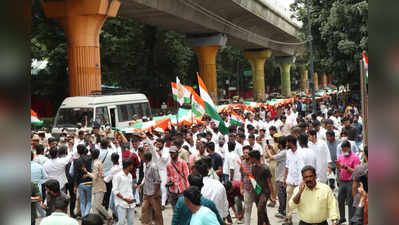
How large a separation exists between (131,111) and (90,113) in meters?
3.25

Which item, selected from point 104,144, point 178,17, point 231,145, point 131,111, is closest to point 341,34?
point 178,17

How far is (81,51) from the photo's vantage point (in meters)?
25.3

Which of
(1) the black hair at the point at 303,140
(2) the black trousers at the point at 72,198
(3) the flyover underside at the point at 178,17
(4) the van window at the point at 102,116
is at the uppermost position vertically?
(3) the flyover underside at the point at 178,17

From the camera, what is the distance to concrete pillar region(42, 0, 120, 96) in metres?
24.8

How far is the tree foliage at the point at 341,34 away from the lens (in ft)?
77.3

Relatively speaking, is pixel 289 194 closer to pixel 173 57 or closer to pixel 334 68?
pixel 334 68

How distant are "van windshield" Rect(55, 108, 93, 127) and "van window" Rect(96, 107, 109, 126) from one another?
317 mm

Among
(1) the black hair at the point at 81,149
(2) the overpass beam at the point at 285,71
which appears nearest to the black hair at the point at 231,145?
(1) the black hair at the point at 81,149

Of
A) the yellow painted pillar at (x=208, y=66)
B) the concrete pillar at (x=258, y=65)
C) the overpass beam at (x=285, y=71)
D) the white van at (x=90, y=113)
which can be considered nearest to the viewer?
the white van at (x=90, y=113)

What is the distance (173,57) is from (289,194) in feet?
123

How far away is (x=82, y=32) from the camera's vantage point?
25047 mm

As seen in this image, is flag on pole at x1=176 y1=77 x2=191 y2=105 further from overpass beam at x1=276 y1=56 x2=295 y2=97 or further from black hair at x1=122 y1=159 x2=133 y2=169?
overpass beam at x1=276 y1=56 x2=295 y2=97

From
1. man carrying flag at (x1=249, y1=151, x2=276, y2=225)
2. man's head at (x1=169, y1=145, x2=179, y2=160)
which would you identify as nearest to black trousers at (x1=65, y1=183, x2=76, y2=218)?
man's head at (x1=169, y1=145, x2=179, y2=160)

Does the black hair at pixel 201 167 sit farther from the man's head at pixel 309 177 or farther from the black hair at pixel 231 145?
the black hair at pixel 231 145
